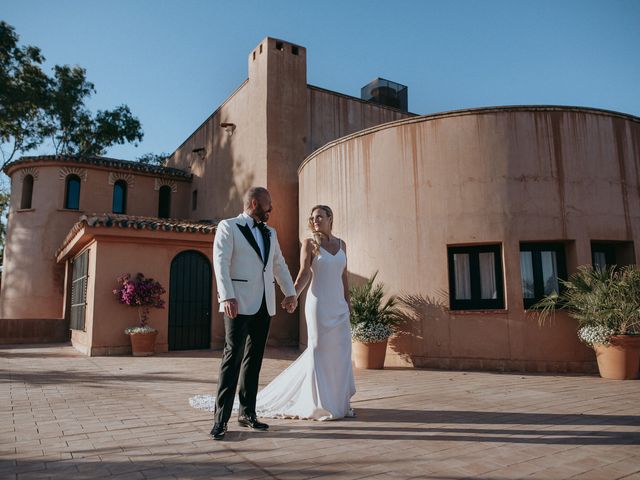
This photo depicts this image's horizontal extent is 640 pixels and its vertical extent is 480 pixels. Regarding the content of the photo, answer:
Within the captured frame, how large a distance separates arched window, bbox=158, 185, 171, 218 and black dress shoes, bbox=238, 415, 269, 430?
55.0 feet

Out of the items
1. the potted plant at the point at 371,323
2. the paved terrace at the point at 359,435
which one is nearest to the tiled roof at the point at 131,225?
the paved terrace at the point at 359,435

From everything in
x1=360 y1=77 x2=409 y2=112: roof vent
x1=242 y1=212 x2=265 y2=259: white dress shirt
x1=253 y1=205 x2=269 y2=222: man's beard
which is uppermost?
x1=360 y1=77 x2=409 y2=112: roof vent

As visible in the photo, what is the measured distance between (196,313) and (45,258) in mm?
9233

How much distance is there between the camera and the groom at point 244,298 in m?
3.73

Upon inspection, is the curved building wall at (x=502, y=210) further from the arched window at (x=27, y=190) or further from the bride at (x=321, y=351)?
the arched window at (x=27, y=190)

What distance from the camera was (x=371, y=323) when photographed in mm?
8562

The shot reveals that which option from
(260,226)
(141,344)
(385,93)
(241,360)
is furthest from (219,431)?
(385,93)

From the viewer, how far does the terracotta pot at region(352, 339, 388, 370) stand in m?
8.47

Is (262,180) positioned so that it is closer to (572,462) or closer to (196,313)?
(196,313)

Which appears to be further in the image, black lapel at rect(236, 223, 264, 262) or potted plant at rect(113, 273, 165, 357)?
potted plant at rect(113, 273, 165, 357)

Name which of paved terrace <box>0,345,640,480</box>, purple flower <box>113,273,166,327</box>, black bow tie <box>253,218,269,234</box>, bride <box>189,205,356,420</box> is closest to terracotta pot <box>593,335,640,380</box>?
paved terrace <box>0,345,640,480</box>

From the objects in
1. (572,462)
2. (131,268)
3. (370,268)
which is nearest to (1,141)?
(131,268)

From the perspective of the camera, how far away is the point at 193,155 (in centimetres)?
1983

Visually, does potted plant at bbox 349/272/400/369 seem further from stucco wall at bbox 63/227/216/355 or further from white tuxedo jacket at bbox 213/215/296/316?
stucco wall at bbox 63/227/216/355
